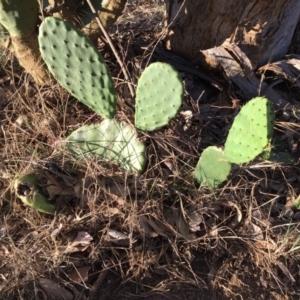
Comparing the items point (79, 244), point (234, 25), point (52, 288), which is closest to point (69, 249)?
point (79, 244)

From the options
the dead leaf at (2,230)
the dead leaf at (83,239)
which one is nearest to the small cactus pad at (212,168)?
the dead leaf at (83,239)

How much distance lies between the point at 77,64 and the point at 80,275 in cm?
79

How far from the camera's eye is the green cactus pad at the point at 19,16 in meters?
1.83

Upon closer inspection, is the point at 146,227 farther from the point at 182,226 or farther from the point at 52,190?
the point at 52,190

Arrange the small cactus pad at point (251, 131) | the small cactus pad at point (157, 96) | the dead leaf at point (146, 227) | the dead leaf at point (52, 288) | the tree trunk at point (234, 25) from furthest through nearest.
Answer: the tree trunk at point (234, 25)
the dead leaf at point (146, 227)
the dead leaf at point (52, 288)
the small cactus pad at point (157, 96)
the small cactus pad at point (251, 131)

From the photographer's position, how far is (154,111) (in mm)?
1875

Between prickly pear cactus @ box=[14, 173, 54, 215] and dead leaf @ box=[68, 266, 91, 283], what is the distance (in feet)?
0.81

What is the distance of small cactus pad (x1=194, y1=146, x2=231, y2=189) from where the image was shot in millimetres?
1909

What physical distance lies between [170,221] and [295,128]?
2.35 feet

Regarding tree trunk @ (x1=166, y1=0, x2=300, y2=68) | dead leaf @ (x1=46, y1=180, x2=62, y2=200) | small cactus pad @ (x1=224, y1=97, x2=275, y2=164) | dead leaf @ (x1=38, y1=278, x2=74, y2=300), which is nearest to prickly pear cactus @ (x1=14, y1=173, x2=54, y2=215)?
dead leaf @ (x1=46, y1=180, x2=62, y2=200)

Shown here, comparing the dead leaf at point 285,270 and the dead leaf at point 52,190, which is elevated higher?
the dead leaf at point 52,190

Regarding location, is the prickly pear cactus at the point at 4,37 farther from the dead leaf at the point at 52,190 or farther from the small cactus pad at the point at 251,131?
the small cactus pad at the point at 251,131

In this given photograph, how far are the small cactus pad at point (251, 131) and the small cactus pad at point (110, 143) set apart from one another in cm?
37

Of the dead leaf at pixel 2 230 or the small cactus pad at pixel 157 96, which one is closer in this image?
the small cactus pad at pixel 157 96
